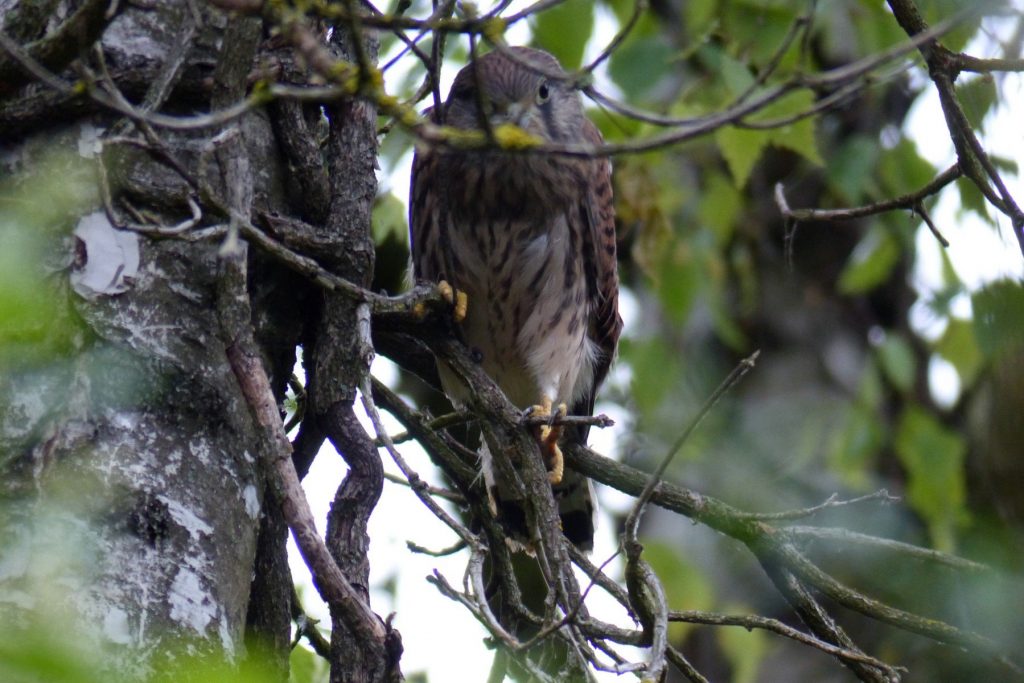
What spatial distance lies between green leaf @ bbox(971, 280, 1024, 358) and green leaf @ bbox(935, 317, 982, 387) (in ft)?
10.5

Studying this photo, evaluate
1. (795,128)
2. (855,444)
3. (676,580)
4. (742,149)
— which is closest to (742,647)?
(676,580)

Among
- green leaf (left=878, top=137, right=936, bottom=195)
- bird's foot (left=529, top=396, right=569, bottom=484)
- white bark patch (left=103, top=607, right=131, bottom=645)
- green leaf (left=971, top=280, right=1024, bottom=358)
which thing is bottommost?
white bark patch (left=103, top=607, right=131, bottom=645)

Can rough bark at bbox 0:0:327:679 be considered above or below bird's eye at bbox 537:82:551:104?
below

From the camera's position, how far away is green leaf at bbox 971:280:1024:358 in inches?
103

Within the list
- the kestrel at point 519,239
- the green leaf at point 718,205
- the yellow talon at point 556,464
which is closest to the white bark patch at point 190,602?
the yellow talon at point 556,464

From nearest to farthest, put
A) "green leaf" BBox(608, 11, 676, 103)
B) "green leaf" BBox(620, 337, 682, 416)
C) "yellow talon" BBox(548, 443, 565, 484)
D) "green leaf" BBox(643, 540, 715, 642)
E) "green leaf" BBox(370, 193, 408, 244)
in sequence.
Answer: "yellow talon" BBox(548, 443, 565, 484), "green leaf" BBox(370, 193, 408, 244), "green leaf" BBox(608, 11, 676, 103), "green leaf" BBox(643, 540, 715, 642), "green leaf" BBox(620, 337, 682, 416)

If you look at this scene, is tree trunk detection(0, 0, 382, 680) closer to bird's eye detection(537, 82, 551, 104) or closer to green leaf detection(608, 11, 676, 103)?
bird's eye detection(537, 82, 551, 104)

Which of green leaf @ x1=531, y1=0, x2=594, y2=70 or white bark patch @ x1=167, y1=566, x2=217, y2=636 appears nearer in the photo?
white bark patch @ x1=167, y1=566, x2=217, y2=636

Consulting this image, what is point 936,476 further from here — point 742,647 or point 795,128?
point 795,128

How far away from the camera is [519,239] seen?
375 cm

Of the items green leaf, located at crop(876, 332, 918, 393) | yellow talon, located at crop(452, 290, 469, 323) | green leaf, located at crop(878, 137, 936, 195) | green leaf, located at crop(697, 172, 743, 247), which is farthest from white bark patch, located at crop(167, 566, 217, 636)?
green leaf, located at crop(876, 332, 918, 393)

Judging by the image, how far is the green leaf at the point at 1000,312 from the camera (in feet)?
8.60

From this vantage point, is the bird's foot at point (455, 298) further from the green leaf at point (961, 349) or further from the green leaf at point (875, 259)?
→ the green leaf at point (961, 349)

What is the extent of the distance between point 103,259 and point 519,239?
1780mm
